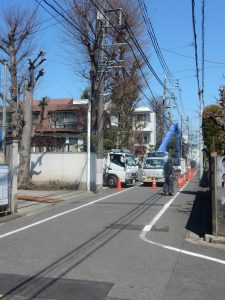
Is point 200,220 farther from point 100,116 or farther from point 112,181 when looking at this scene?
point 112,181

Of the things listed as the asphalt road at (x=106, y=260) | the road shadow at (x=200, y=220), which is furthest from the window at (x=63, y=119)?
the asphalt road at (x=106, y=260)

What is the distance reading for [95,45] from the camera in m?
29.8

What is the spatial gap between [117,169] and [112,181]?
87cm

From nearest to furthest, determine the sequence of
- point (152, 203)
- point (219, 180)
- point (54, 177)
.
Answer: point (219, 180), point (152, 203), point (54, 177)

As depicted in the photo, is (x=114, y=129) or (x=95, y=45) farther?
(x=114, y=129)

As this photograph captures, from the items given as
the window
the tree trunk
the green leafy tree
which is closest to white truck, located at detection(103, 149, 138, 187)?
the tree trunk

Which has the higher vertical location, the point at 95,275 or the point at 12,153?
the point at 12,153

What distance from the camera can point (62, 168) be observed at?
26.3 m

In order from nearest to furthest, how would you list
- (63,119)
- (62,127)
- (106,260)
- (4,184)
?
(106,260)
(4,184)
(62,127)
(63,119)

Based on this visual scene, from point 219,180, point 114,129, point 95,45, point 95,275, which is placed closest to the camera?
point 95,275

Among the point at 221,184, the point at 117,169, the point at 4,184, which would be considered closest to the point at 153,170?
the point at 117,169

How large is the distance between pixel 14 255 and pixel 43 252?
562mm

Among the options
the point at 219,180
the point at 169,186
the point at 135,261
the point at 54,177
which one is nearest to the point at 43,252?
the point at 135,261

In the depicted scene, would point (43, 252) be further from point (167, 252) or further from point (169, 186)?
point (169, 186)
